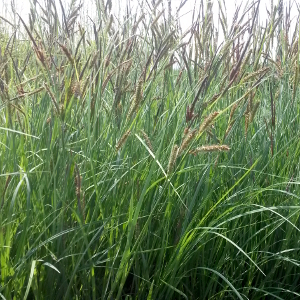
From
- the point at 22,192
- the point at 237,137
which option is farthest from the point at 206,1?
the point at 22,192

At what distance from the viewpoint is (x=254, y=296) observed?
1585 mm

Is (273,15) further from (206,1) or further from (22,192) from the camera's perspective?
(22,192)

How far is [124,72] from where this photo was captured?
1433mm

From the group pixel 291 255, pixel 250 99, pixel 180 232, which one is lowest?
pixel 291 255

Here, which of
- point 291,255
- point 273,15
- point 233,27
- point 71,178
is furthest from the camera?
point 273,15

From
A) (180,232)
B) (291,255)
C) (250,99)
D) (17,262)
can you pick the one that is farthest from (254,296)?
(17,262)

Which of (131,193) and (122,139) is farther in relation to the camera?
(131,193)

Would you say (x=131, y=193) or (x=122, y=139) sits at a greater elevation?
(x=122, y=139)

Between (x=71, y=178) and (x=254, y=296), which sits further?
(x=254, y=296)

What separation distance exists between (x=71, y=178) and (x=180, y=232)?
35 centimetres

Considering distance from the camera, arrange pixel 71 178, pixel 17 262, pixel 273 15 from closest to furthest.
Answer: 1. pixel 17 262
2. pixel 71 178
3. pixel 273 15

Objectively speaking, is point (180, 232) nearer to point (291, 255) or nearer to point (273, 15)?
point (291, 255)

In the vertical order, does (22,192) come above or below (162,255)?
above

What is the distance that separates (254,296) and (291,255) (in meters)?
0.19
